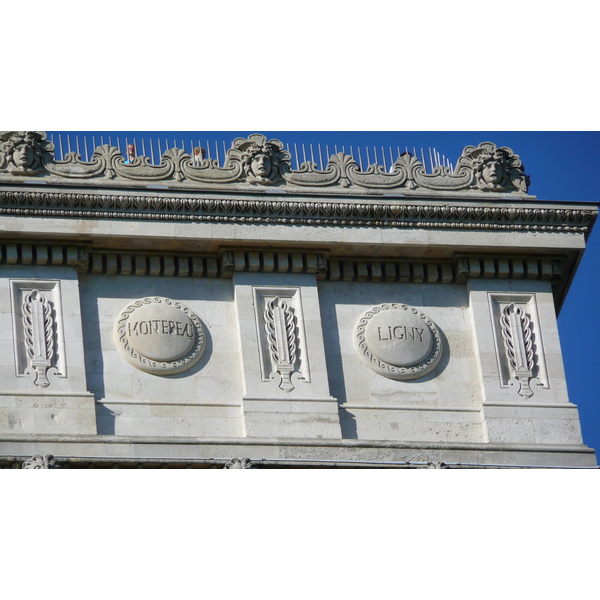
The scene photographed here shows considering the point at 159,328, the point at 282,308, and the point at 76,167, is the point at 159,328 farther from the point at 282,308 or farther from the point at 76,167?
the point at 76,167

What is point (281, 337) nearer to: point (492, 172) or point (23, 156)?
point (492, 172)

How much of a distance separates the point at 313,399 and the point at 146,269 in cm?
290

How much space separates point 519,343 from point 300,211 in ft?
11.1

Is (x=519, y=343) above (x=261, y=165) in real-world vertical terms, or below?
below

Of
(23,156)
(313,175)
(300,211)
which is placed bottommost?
(300,211)

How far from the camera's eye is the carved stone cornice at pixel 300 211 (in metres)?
31.3

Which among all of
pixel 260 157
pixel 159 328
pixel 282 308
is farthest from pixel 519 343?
pixel 159 328

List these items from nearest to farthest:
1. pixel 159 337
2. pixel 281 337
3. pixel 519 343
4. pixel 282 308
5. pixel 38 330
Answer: pixel 38 330 → pixel 159 337 → pixel 281 337 → pixel 282 308 → pixel 519 343

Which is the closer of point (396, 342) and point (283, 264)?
point (396, 342)

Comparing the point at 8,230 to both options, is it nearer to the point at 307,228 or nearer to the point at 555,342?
the point at 307,228

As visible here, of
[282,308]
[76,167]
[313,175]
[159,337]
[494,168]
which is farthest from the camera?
[494,168]

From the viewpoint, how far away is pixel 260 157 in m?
32.4

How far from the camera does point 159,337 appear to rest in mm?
31078

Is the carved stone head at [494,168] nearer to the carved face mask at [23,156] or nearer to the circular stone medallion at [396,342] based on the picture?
the circular stone medallion at [396,342]
